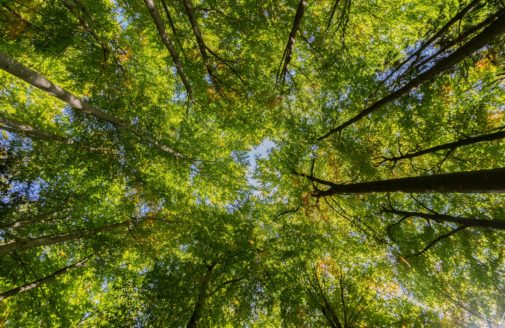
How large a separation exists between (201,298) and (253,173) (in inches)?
229

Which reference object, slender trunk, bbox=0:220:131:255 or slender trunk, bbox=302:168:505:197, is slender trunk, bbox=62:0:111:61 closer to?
slender trunk, bbox=0:220:131:255

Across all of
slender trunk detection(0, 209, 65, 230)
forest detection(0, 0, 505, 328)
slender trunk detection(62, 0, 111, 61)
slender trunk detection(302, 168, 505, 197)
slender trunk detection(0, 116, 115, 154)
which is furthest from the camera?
forest detection(0, 0, 505, 328)

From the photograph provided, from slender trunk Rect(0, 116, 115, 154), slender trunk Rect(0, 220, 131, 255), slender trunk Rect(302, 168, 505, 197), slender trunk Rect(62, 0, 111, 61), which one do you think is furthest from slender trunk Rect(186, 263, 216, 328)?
slender trunk Rect(62, 0, 111, 61)

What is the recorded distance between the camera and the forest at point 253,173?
7652 mm

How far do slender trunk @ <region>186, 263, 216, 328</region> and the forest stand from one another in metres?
0.09

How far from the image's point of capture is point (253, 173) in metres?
12.1

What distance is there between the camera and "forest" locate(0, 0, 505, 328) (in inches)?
301

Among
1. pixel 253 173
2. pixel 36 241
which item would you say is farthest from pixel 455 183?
pixel 36 241

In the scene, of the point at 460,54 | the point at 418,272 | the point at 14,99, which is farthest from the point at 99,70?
the point at 418,272

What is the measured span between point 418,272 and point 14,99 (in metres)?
18.3

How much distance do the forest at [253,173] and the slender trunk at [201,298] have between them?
85 millimetres

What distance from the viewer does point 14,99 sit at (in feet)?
36.8

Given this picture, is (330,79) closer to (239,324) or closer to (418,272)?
(418,272)

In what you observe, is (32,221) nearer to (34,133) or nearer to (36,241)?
(36,241)
